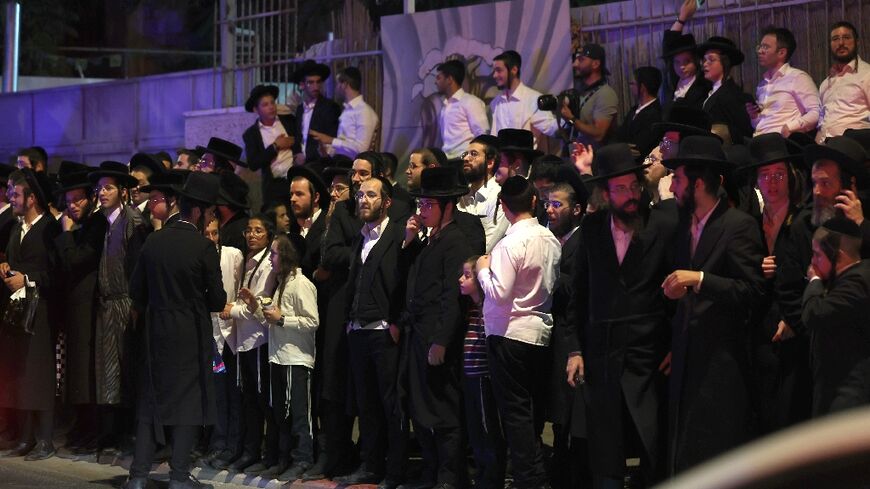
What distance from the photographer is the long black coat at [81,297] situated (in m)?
10.7

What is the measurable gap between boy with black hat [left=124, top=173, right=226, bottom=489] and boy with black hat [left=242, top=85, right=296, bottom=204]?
401cm

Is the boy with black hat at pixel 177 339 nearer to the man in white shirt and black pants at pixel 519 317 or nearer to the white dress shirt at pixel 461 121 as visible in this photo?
the man in white shirt and black pants at pixel 519 317

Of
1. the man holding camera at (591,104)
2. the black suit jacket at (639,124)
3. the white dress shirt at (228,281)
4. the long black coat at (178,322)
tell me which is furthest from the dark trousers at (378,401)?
the man holding camera at (591,104)

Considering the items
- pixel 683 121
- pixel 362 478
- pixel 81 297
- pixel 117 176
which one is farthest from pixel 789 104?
pixel 81 297

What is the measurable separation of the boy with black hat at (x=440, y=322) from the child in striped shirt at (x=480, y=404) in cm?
16

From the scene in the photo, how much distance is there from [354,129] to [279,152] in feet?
2.74

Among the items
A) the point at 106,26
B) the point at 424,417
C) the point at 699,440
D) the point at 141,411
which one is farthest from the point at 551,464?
the point at 106,26

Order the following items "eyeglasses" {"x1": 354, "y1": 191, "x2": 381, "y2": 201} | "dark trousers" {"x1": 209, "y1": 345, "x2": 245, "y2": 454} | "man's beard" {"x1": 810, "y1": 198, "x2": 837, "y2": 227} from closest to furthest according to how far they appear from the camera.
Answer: "man's beard" {"x1": 810, "y1": 198, "x2": 837, "y2": 227}
"eyeglasses" {"x1": 354, "y1": 191, "x2": 381, "y2": 201}
"dark trousers" {"x1": 209, "y1": 345, "x2": 245, "y2": 454}

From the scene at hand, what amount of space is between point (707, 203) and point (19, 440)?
→ 23.2 ft

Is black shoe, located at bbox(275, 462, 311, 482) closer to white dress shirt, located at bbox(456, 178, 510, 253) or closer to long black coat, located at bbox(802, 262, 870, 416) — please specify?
white dress shirt, located at bbox(456, 178, 510, 253)

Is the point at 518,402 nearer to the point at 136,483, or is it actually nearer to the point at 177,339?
the point at 177,339

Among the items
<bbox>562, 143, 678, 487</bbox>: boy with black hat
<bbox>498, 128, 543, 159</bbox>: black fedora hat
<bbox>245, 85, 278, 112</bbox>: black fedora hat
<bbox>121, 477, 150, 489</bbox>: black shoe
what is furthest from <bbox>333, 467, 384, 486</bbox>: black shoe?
<bbox>245, 85, 278, 112</bbox>: black fedora hat

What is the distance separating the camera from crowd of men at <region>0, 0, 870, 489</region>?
6.56 m

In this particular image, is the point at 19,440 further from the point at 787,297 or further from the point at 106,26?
the point at 106,26
